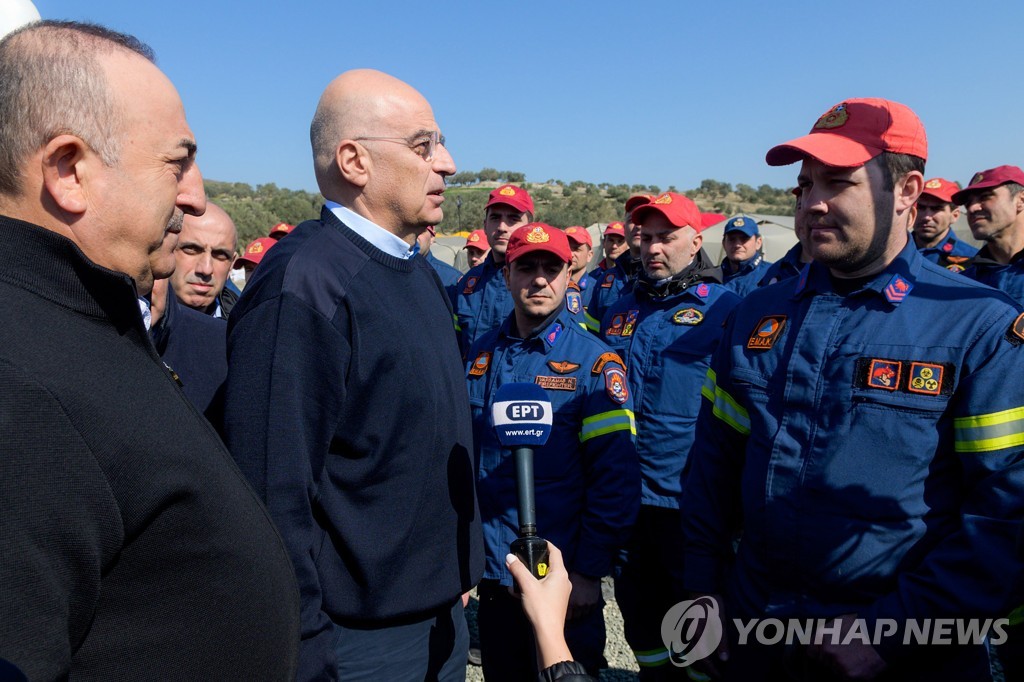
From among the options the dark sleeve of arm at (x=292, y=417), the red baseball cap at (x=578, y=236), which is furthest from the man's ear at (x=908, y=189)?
the red baseball cap at (x=578, y=236)

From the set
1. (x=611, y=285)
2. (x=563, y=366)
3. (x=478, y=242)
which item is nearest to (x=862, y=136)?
(x=563, y=366)

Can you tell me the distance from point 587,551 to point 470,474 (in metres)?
1.20

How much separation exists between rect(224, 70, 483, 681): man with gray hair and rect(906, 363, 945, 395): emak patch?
1349mm

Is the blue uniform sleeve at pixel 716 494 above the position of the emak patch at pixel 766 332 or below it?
below

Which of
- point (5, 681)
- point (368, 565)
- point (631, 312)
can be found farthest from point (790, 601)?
point (631, 312)

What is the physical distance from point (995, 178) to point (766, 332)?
5.27 metres

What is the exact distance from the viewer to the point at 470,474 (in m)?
2.37

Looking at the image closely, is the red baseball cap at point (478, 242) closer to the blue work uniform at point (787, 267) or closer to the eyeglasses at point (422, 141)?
the blue work uniform at point (787, 267)

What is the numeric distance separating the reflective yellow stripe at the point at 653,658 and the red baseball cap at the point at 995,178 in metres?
5.02

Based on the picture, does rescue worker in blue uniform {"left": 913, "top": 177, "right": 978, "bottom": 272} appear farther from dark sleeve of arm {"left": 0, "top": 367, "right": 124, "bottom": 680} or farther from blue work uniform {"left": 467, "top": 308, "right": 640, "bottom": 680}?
dark sleeve of arm {"left": 0, "top": 367, "right": 124, "bottom": 680}

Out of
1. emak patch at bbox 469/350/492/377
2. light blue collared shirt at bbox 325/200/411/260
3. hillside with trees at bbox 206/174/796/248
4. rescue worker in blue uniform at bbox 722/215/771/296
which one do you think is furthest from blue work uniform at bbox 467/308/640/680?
hillside with trees at bbox 206/174/796/248

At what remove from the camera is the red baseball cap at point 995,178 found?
251 inches

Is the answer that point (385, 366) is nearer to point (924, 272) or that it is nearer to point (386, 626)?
point (386, 626)

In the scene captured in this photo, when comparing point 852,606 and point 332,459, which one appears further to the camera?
point 852,606
